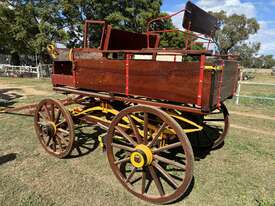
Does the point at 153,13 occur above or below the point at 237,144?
above

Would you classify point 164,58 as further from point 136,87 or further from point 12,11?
point 12,11

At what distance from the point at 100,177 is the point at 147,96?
1.45m

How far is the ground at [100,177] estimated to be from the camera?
3.01 metres

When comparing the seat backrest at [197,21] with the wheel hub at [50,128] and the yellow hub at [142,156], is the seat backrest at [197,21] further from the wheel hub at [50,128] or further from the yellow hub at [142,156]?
the wheel hub at [50,128]

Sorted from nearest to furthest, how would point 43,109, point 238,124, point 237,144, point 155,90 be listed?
1. point 155,90
2. point 43,109
3. point 237,144
4. point 238,124

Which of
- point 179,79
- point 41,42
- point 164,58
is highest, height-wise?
point 41,42

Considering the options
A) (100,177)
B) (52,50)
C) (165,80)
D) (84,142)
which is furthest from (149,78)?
(84,142)

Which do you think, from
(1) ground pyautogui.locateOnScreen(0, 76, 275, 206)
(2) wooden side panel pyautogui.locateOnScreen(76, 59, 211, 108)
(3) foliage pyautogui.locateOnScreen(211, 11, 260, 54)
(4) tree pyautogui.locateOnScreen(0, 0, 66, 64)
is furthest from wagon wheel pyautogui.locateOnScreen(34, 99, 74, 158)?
(3) foliage pyautogui.locateOnScreen(211, 11, 260, 54)

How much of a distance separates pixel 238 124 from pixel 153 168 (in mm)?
4301

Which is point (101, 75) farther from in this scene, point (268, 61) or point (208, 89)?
point (268, 61)

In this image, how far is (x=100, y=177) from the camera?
3.48 m

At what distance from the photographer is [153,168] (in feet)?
9.78

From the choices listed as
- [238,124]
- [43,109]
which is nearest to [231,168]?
[238,124]

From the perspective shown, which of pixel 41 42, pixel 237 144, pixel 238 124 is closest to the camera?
pixel 237 144
